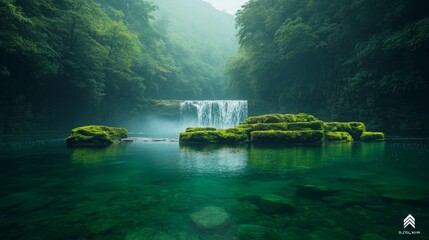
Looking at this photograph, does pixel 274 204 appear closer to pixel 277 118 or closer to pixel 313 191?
pixel 313 191

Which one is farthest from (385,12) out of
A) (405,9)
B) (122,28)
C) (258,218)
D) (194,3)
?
(194,3)

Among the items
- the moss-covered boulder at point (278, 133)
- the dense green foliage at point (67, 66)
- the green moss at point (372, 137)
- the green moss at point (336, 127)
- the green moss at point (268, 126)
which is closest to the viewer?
the moss-covered boulder at point (278, 133)

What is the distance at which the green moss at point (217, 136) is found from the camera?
1316 centimetres

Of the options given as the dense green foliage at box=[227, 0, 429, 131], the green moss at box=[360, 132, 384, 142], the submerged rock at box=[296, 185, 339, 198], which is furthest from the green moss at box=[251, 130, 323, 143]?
the dense green foliage at box=[227, 0, 429, 131]

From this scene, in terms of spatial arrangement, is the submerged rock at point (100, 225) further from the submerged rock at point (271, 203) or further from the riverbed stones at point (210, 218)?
the submerged rock at point (271, 203)

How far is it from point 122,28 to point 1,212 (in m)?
28.3

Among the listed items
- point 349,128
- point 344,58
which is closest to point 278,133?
point 349,128

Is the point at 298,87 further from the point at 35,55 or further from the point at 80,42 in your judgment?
the point at 35,55

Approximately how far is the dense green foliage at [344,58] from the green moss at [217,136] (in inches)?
467

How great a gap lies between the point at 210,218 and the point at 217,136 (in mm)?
10445

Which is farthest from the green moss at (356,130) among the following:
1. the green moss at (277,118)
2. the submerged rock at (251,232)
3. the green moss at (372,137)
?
the submerged rock at (251,232)

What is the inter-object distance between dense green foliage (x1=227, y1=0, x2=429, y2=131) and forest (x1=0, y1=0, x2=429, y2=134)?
0.08 m

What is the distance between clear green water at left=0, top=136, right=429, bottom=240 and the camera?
2.47 meters

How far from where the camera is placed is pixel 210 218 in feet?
9.35
